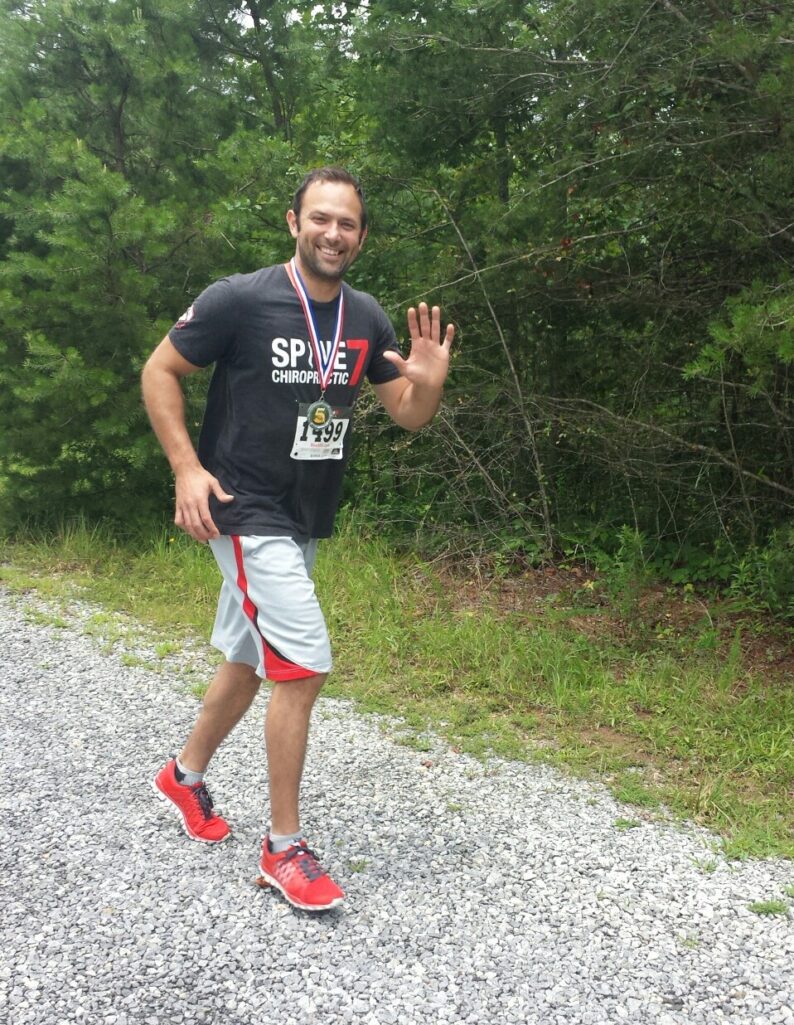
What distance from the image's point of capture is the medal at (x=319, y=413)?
9.72ft

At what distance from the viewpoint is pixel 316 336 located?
2951 mm

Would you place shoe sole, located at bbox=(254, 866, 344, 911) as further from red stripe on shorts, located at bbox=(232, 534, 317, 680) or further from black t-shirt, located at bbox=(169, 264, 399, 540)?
black t-shirt, located at bbox=(169, 264, 399, 540)

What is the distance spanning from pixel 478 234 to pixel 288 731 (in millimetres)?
4453

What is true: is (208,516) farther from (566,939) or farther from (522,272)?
(522,272)

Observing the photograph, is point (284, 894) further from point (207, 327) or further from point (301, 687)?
point (207, 327)

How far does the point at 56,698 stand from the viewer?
4805mm

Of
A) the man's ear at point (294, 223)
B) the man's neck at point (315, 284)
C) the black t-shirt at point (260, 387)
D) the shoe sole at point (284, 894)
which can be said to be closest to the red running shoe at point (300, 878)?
the shoe sole at point (284, 894)

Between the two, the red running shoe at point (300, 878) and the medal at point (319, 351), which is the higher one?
the medal at point (319, 351)

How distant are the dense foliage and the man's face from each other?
1799 mm

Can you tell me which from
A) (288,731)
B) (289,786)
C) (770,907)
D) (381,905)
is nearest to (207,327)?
(288,731)

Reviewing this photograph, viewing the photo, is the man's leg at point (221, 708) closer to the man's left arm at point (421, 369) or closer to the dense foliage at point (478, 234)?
the man's left arm at point (421, 369)

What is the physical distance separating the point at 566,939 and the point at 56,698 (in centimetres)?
310

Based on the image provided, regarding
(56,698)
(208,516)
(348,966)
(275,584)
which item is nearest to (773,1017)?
(348,966)

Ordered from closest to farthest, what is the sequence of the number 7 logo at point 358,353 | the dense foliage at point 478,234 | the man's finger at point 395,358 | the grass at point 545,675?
the number 7 logo at point 358,353
the man's finger at point 395,358
the grass at point 545,675
the dense foliage at point 478,234
